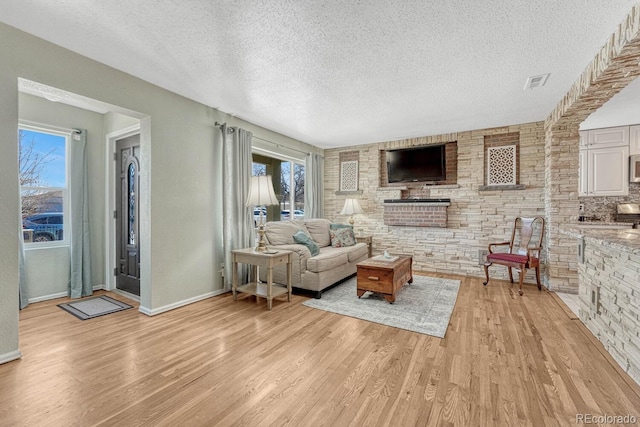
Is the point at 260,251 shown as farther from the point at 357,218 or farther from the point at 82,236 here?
the point at 357,218

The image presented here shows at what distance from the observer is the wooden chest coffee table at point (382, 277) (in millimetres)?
3453

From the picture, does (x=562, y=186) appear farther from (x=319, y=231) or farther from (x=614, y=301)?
(x=319, y=231)

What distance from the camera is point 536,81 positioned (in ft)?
9.90

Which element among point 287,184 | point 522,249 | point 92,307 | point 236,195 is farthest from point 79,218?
point 522,249

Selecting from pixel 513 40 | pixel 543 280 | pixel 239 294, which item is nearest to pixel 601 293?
pixel 543 280

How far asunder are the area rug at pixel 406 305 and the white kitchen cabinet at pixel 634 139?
351cm

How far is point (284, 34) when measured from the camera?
7.23ft

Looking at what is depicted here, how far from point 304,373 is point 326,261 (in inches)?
74.7

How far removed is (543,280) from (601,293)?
202 cm

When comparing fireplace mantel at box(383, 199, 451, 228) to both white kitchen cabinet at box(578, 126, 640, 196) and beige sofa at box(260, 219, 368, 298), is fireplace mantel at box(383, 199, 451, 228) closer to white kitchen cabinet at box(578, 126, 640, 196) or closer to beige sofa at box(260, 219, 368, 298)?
beige sofa at box(260, 219, 368, 298)

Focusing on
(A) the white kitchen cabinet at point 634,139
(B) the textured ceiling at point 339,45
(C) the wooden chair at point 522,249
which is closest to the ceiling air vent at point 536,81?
(B) the textured ceiling at point 339,45

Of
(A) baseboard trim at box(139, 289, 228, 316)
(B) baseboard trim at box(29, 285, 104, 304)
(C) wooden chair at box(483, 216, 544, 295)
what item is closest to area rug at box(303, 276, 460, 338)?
(C) wooden chair at box(483, 216, 544, 295)

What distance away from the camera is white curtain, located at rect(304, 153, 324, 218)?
232 inches

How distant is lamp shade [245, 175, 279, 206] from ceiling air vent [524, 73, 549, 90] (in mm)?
3084
